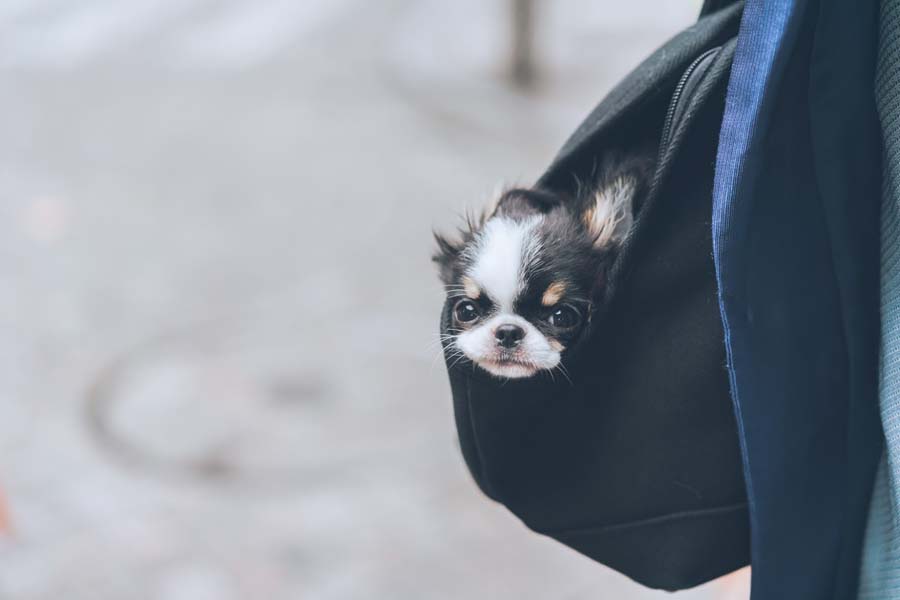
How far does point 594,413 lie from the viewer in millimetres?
1388

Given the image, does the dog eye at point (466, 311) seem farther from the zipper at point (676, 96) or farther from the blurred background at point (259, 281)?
the blurred background at point (259, 281)

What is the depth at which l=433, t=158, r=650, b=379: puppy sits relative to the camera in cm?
140

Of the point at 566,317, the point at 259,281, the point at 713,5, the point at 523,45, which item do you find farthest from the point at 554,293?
the point at 523,45

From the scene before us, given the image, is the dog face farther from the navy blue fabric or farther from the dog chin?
the navy blue fabric

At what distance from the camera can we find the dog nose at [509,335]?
4.60 feet

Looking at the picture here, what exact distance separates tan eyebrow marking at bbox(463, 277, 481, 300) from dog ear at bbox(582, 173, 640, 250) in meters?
0.16

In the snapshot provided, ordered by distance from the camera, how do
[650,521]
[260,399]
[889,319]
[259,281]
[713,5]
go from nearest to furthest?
Answer: [889,319] → [650,521] → [713,5] → [260,399] → [259,281]

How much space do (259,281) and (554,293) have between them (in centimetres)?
361

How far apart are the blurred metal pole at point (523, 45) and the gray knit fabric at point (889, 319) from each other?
17.0 ft

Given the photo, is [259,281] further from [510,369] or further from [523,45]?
[510,369]

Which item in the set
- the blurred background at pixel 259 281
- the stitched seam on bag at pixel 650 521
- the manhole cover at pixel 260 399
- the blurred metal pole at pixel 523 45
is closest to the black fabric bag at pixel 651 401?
the stitched seam on bag at pixel 650 521

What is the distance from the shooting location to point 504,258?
1441 millimetres

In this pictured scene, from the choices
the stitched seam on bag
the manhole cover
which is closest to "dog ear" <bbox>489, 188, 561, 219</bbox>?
the stitched seam on bag

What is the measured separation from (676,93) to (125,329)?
12.3 feet
